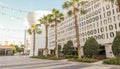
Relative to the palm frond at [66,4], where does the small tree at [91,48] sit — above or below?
below

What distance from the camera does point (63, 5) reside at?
37.8m

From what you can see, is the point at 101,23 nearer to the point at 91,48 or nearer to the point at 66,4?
the point at 91,48

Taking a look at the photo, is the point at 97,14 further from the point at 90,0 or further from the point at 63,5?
the point at 63,5

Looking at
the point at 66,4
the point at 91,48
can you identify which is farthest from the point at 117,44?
the point at 66,4

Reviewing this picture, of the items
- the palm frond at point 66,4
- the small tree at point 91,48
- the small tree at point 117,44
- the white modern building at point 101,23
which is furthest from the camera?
the white modern building at point 101,23

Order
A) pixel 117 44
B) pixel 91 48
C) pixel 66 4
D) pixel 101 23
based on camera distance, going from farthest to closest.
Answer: pixel 101 23 → pixel 91 48 → pixel 66 4 → pixel 117 44

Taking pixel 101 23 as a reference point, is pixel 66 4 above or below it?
above

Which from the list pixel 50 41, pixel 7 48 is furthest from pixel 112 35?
pixel 7 48

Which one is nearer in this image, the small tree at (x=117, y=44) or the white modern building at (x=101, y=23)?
the small tree at (x=117, y=44)

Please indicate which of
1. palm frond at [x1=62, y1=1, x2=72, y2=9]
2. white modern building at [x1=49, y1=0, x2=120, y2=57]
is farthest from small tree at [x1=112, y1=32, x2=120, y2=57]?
palm frond at [x1=62, y1=1, x2=72, y2=9]

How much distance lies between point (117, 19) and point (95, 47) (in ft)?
31.1

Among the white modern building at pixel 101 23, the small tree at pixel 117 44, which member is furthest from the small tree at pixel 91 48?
the white modern building at pixel 101 23

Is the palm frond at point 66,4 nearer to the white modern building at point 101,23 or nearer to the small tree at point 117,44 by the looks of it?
the small tree at point 117,44

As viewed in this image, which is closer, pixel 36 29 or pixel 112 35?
pixel 112 35
